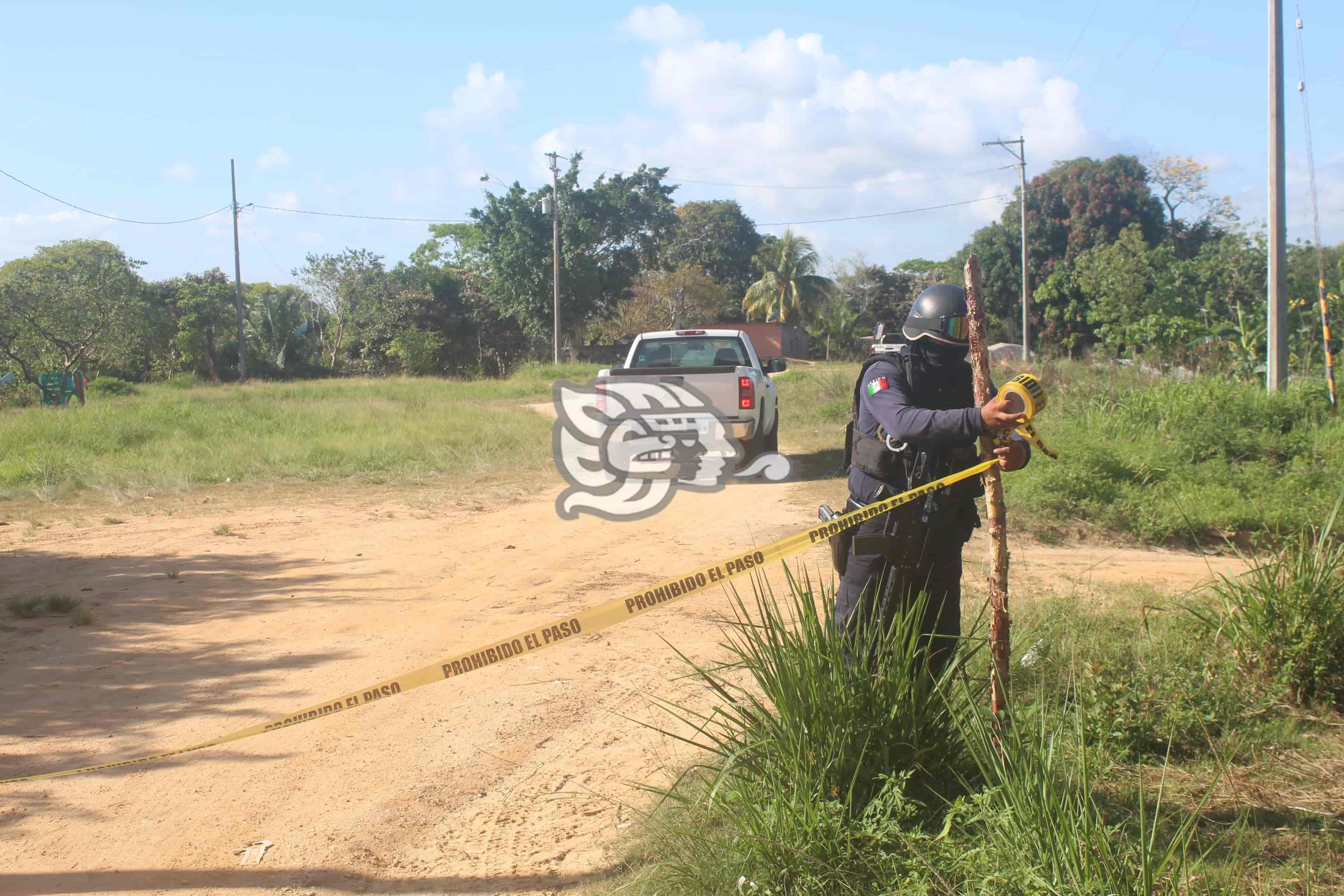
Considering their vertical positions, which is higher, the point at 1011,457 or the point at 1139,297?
the point at 1139,297

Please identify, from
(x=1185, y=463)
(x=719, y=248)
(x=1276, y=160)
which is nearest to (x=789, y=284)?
(x=719, y=248)

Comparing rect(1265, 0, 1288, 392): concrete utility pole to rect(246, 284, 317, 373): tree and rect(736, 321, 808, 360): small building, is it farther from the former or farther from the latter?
rect(246, 284, 317, 373): tree

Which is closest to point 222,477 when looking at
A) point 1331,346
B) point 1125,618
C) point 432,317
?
point 1125,618

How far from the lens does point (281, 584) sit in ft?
22.5

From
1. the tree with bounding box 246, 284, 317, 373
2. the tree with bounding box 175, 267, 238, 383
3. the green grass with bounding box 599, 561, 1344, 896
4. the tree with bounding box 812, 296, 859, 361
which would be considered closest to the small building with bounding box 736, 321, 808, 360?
the tree with bounding box 812, 296, 859, 361

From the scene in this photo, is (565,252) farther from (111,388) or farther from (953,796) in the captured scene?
(953,796)

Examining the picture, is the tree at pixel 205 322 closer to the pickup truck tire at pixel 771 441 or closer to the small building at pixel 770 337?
the small building at pixel 770 337

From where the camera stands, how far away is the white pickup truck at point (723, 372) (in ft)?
34.5

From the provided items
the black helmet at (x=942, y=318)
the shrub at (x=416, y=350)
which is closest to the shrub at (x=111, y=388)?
the shrub at (x=416, y=350)

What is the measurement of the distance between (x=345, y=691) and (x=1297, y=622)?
425 centimetres

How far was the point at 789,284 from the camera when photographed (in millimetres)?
48344

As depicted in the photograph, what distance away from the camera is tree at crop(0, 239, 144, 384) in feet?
101

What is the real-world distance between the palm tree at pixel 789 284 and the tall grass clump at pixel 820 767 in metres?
46.1

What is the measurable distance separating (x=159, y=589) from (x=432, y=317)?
131 feet
